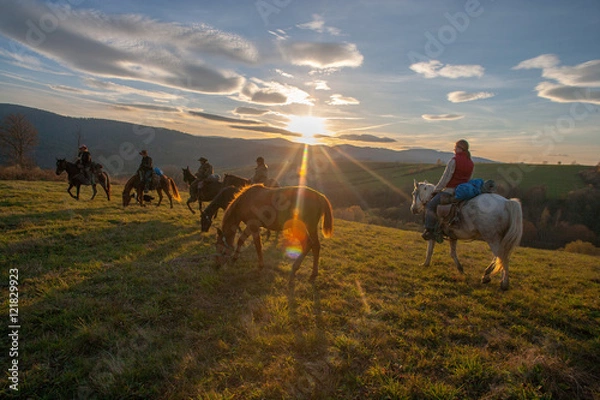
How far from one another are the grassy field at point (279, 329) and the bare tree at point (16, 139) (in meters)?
54.1

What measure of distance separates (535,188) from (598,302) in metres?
57.0

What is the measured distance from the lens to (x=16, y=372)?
11.1 feet

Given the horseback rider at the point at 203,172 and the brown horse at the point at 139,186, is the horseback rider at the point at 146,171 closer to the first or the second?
the brown horse at the point at 139,186

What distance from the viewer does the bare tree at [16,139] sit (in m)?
44.7

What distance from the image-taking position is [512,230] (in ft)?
21.1

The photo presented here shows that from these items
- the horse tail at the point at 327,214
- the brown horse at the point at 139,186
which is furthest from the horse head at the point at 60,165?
the horse tail at the point at 327,214

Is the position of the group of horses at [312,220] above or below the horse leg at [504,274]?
above

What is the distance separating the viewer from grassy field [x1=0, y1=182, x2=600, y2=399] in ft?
11.1

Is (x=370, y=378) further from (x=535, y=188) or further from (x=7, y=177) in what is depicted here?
(x=535, y=188)

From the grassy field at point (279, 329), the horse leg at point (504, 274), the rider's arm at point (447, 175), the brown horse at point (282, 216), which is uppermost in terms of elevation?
the rider's arm at point (447, 175)

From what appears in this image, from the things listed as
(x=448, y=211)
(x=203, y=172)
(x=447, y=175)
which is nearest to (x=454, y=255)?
(x=448, y=211)

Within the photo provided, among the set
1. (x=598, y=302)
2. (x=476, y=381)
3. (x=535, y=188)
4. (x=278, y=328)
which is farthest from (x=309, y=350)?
(x=535, y=188)

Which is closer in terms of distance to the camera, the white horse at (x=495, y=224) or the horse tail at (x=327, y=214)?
the white horse at (x=495, y=224)

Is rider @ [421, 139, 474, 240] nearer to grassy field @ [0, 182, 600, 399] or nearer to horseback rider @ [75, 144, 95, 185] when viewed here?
grassy field @ [0, 182, 600, 399]
